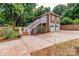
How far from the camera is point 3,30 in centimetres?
309

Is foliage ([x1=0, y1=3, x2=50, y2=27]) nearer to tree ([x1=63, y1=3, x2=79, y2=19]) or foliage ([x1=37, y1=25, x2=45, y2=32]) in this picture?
foliage ([x1=37, y1=25, x2=45, y2=32])

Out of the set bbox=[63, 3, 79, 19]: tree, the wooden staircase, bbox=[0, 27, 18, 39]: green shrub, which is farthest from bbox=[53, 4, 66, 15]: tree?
bbox=[0, 27, 18, 39]: green shrub

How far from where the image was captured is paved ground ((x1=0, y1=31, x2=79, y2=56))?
10.0 ft

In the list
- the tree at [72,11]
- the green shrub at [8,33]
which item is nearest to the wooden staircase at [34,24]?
the green shrub at [8,33]

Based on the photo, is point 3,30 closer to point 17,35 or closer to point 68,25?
point 17,35

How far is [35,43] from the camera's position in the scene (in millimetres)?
3092

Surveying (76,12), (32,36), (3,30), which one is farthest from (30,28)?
(76,12)

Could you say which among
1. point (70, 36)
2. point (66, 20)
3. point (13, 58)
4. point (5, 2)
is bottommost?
point (13, 58)

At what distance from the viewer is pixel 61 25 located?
10.2 ft

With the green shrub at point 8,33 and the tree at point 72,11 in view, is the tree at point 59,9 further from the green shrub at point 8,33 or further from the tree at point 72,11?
the green shrub at point 8,33

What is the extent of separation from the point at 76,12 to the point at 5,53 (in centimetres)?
102

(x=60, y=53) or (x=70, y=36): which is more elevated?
(x=70, y=36)

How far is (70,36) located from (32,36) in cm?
48

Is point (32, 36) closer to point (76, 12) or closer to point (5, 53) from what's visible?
point (5, 53)
